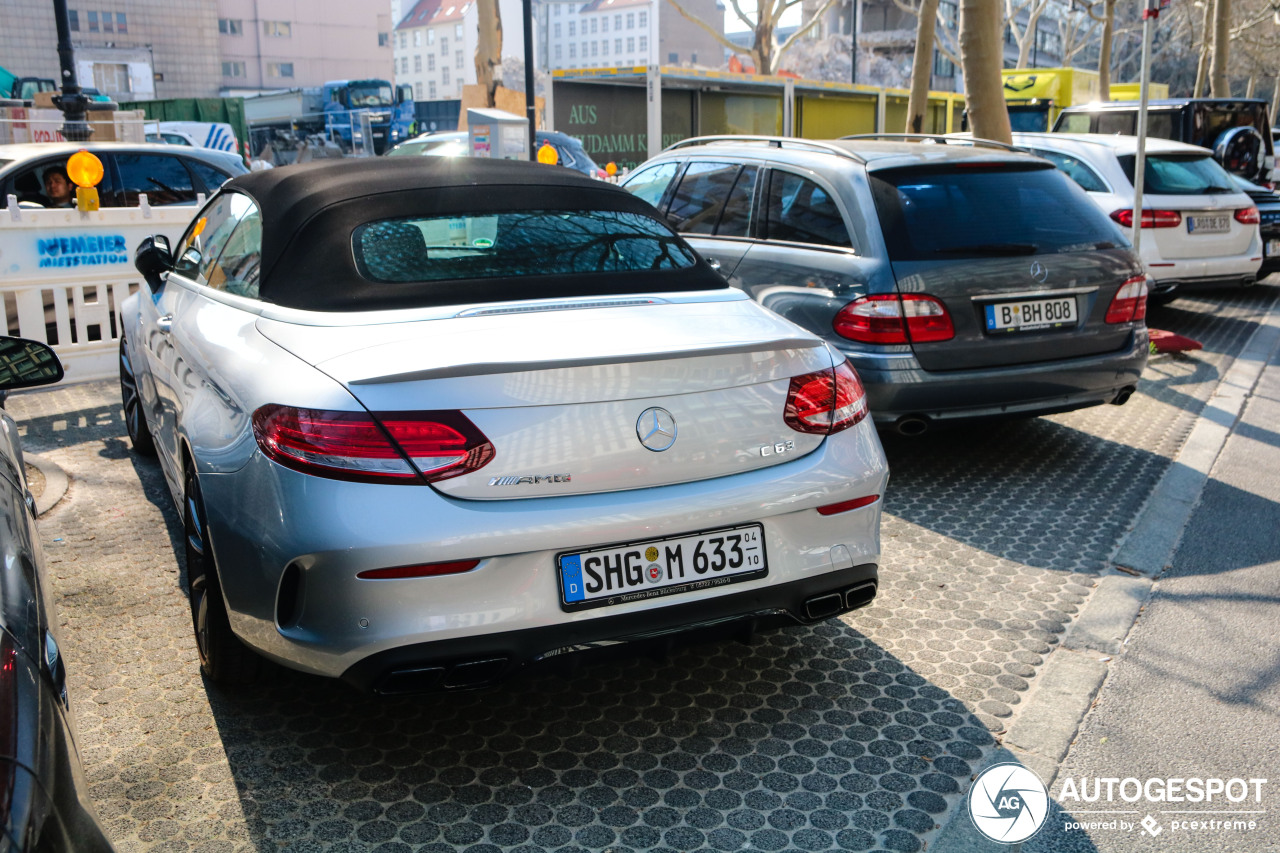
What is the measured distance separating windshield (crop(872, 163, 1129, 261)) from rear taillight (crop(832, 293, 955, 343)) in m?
0.23

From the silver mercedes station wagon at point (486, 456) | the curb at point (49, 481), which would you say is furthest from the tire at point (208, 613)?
the curb at point (49, 481)

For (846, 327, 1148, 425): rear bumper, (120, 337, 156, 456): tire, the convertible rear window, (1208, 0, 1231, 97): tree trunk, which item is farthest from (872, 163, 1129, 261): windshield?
(1208, 0, 1231, 97): tree trunk

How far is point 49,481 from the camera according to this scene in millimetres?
5699

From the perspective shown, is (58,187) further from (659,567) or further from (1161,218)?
(1161,218)

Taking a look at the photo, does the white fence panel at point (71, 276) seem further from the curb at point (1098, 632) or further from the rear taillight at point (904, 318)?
the curb at point (1098, 632)

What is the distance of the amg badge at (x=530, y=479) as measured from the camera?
2.75 metres

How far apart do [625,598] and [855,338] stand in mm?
3050

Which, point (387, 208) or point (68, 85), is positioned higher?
point (68, 85)

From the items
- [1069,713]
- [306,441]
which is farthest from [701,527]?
[1069,713]

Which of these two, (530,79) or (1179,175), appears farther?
(530,79)

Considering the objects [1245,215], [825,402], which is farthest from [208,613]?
[1245,215]

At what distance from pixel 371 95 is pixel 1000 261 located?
4621cm

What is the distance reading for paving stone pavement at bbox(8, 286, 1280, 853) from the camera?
2842 mm

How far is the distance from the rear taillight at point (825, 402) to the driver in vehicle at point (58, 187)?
8992 mm
